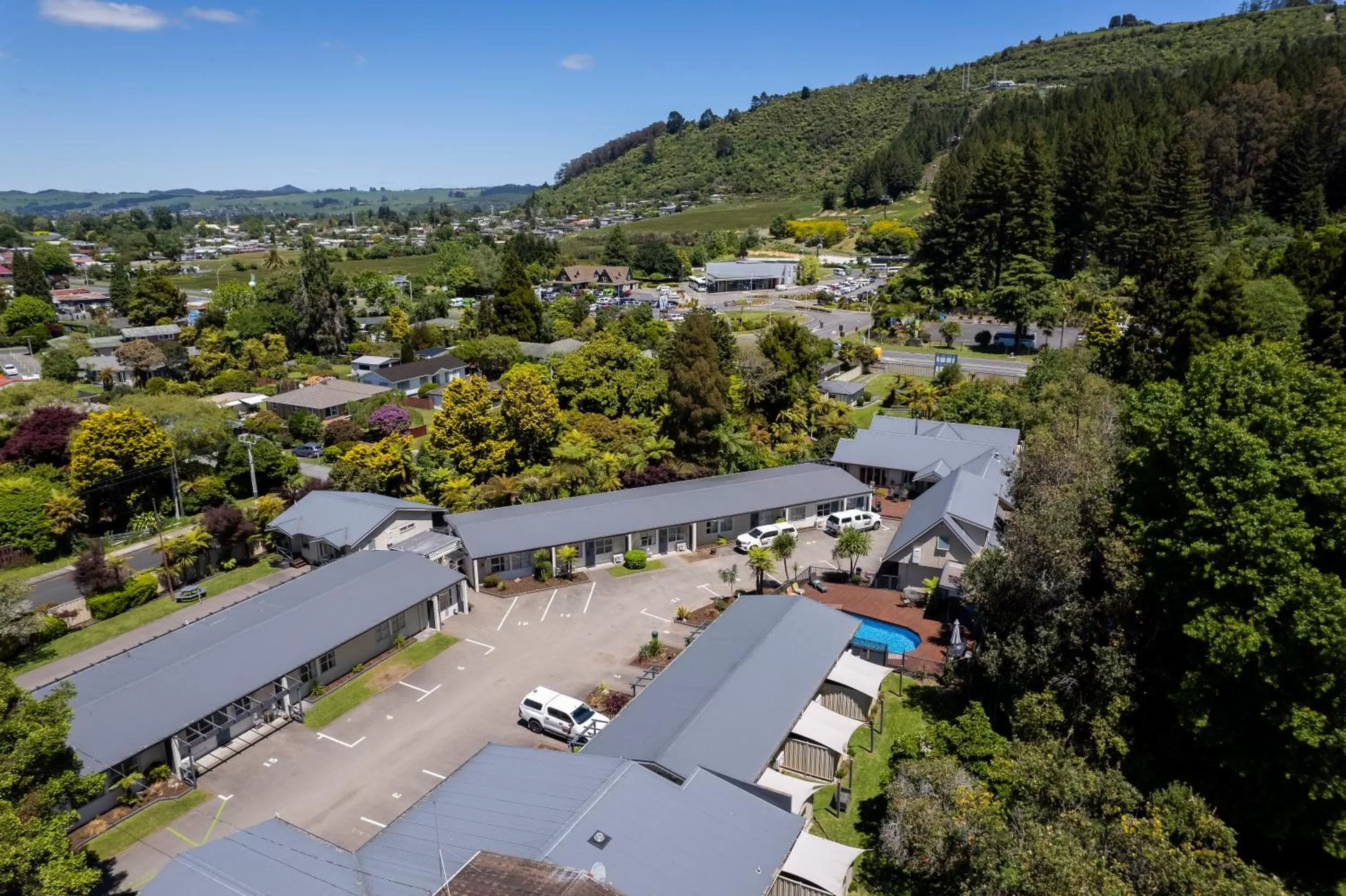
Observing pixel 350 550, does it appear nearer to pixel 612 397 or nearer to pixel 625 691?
pixel 625 691

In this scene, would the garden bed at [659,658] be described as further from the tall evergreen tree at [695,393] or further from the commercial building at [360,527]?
the tall evergreen tree at [695,393]

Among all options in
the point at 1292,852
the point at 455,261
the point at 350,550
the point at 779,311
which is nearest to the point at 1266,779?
the point at 1292,852

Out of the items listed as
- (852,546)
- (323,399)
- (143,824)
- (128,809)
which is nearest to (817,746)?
(852,546)

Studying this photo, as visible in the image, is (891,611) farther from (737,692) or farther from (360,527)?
(360,527)

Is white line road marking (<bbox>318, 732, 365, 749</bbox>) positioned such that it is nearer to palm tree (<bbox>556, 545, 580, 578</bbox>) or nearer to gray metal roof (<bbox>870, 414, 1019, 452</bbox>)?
palm tree (<bbox>556, 545, 580, 578</bbox>)

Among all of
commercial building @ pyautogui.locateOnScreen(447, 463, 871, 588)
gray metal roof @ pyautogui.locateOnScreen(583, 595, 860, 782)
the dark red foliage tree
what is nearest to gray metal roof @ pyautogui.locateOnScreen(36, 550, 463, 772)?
commercial building @ pyautogui.locateOnScreen(447, 463, 871, 588)

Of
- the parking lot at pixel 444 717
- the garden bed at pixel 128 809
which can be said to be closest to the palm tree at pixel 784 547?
the parking lot at pixel 444 717

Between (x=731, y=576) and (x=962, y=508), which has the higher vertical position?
(x=962, y=508)
